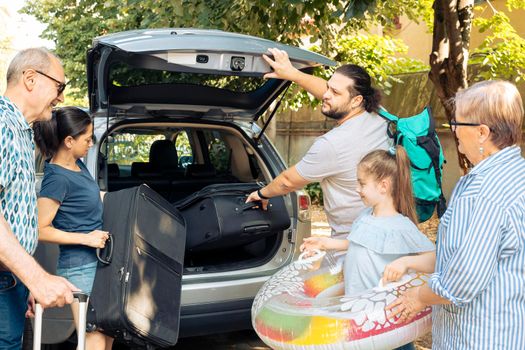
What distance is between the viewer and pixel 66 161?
316 centimetres

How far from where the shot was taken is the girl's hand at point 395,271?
250 centimetres

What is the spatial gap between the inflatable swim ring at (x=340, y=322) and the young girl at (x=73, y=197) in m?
0.90

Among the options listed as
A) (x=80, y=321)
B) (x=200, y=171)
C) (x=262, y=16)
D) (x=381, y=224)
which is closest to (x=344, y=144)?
(x=381, y=224)

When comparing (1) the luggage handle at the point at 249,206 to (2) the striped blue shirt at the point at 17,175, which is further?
(1) the luggage handle at the point at 249,206

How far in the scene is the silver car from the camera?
140 inches

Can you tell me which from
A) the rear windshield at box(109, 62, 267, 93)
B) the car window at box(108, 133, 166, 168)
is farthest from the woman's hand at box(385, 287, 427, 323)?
the car window at box(108, 133, 166, 168)

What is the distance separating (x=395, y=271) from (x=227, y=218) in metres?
1.71

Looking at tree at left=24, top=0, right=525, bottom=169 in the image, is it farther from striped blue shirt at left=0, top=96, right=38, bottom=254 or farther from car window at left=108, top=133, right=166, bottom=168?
striped blue shirt at left=0, top=96, right=38, bottom=254

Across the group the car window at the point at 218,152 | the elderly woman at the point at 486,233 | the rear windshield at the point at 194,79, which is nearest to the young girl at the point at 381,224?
the elderly woman at the point at 486,233

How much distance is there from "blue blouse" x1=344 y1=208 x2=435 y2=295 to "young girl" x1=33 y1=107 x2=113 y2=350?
1.23m

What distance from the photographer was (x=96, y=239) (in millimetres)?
3088

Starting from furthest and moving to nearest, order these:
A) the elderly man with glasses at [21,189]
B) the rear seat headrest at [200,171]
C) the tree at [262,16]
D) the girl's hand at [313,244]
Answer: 1. the rear seat headrest at [200,171]
2. the tree at [262,16]
3. the girl's hand at [313,244]
4. the elderly man with glasses at [21,189]

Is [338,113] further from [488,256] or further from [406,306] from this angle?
[488,256]

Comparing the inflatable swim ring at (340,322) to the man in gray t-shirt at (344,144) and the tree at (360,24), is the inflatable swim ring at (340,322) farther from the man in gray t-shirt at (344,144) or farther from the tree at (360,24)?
the tree at (360,24)
